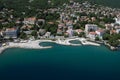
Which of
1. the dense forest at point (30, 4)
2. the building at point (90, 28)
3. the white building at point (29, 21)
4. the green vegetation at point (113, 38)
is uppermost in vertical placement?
the dense forest at point (30, 4)

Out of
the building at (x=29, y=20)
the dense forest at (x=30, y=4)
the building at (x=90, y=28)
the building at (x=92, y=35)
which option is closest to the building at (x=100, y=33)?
the building at (x=92, y=35)

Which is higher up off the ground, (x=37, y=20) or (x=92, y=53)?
(x=37, y=20)

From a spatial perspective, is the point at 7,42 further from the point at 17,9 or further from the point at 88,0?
the point at 88,0

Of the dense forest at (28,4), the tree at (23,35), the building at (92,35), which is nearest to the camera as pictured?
the tree at (23,35)

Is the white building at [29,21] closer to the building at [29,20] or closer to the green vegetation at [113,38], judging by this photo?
the building at [29,20]

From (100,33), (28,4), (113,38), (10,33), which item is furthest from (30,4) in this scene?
(113,38)

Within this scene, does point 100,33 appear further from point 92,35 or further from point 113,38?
point 113,38

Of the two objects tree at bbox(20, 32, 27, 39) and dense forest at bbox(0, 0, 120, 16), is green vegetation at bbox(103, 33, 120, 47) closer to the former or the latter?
tree at bbox(20, 32, 27, 39)

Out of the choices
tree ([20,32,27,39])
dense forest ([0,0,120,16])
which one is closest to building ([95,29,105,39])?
tree ([20,32,27,39])

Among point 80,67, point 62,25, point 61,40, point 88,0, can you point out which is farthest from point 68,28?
point 88,0
